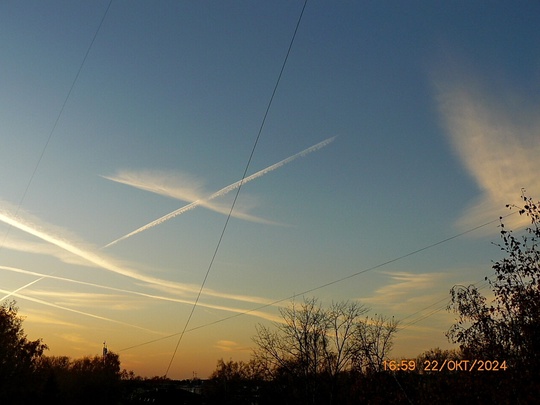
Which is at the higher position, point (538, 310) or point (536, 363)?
point (538, 310)

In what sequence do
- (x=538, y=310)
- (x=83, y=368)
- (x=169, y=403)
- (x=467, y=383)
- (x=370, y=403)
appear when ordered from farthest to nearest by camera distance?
1. (x=83, y=368)
2. (x=169, y=403)
3. (x=370, y=403)
4. (x=467, y=383)
5. (x=538, y=310)

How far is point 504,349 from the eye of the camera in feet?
89.8

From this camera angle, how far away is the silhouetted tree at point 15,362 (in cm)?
6266

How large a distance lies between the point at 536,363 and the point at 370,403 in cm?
2429

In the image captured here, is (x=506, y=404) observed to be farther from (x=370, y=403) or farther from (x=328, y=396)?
(x=328, y=396)

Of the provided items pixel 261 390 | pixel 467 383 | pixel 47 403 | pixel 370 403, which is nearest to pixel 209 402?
pixel 261 390

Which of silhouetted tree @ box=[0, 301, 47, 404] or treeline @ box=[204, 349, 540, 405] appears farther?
silhouetted tree @ box=[0, 301, 47, 404]

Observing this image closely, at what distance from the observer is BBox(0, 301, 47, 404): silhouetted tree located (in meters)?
62.7

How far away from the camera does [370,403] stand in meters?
46.8

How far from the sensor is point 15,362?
65312 mm

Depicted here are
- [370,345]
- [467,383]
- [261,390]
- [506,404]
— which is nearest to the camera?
[506,404]

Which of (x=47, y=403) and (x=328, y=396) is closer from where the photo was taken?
(x=328, y=396)

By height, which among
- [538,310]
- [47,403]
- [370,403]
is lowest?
[47,403]

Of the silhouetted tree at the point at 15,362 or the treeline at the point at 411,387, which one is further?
the silhouetted tree at the point at 15,362
